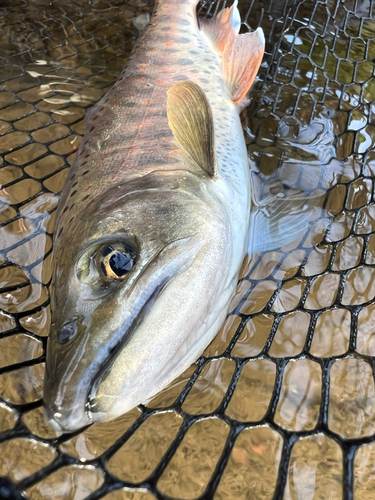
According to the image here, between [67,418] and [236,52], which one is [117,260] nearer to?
[67,418]

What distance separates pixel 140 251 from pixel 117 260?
81 millimetres

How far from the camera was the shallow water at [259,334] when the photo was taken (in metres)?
1.56

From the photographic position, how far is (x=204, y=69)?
240 centimetres

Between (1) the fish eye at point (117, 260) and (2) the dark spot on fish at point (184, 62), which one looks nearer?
(1) the fish eye at point (117, 260)

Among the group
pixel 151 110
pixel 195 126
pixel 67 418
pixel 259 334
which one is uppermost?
pixel 195 126

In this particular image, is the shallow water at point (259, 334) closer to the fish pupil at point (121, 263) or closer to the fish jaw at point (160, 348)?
the fish jaw at point (160, 348)

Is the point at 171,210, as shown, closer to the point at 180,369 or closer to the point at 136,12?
the point at 180,369

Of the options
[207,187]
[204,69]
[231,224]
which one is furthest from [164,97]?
[231,224]

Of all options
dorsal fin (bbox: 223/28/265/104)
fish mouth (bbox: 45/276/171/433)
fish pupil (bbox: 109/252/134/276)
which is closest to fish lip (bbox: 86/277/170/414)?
fish mouth (bbox: 45/276/171/433)

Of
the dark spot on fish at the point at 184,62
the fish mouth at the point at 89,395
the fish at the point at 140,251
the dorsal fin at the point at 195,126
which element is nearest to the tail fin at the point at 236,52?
the dark spot on fish at the point at 184,62

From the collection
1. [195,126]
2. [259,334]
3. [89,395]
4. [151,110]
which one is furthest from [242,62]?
[89,395]

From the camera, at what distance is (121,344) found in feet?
3.81

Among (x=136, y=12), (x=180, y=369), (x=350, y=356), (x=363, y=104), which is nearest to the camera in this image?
(x=180, y=369)

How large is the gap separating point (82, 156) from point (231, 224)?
32.6 inches
